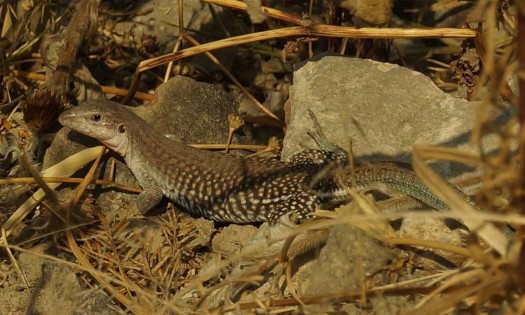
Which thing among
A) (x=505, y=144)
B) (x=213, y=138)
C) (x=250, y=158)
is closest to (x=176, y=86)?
(x=213, y=138)

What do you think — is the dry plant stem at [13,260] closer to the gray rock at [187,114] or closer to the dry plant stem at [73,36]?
the gray rock at [187,114]

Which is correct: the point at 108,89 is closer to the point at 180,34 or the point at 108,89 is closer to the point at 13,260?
the point at 180,34

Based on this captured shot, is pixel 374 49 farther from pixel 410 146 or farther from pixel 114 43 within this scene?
pixel 114 43

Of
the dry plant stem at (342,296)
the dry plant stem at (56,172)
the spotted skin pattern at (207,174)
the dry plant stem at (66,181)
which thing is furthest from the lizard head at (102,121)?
the dry plant stem at (342,296)

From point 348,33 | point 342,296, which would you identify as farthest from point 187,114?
point 342,296

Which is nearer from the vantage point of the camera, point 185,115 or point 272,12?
point 272,12

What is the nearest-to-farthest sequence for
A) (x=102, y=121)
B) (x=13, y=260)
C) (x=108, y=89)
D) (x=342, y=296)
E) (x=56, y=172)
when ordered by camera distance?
1. (x=342, y=296)
2. (x=13, y=260)
3. (x=56, y=172)
4. (x=102, y=121)
5. (x=108, y=89)

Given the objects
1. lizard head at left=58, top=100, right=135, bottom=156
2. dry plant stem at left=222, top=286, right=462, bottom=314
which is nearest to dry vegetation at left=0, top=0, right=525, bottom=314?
dry plant stem at left=222, top=286, right=462, bottom=314

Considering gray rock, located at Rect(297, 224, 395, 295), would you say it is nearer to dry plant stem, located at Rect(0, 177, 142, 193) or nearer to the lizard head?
dry plant stem, located at Rect(0, 177, 142, 193)
